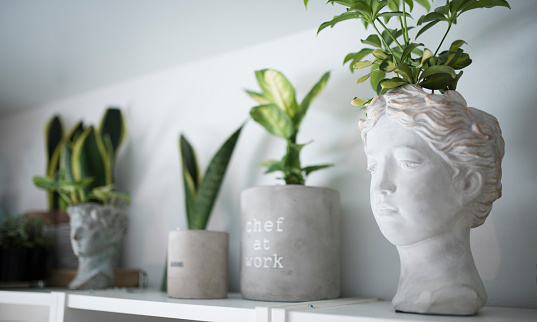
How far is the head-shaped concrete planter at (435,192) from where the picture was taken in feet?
2.24

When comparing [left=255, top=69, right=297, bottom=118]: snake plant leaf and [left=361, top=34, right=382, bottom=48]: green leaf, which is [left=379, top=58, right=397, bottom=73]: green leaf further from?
[left=255, top=69, right=297, bottom=118]: snake plant leaf

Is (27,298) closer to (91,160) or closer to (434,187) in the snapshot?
(91,160)

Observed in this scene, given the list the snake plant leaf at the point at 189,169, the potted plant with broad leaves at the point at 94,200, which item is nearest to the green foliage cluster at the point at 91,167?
the potted plant with broad leaves at the point at 94,200

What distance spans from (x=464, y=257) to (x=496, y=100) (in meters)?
0.36

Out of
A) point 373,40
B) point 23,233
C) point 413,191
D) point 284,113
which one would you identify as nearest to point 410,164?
point 413,191

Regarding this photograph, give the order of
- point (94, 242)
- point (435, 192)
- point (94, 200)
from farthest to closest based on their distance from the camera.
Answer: point (94, 200) → point (94, 242) → point (435, 192)

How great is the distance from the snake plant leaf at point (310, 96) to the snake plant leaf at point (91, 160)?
0.64 m

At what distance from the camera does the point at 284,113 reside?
1.01 m

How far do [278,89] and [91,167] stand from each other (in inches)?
25.0

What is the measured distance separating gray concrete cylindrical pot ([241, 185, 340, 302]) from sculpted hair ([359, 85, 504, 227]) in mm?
274

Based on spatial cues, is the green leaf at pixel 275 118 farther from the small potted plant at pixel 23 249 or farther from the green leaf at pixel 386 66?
the small potted plant at pixel 23 249

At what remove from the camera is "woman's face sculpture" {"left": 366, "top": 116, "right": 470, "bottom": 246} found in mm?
684

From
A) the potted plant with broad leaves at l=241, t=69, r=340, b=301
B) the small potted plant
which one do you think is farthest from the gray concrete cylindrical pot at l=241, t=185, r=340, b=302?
the small potted plant

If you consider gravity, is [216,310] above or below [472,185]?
below
